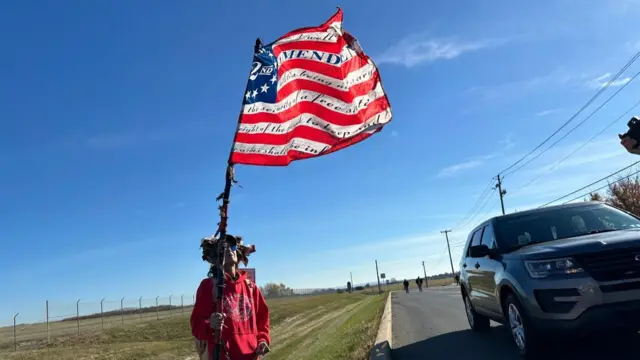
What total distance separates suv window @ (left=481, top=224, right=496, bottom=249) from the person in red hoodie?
3988mm

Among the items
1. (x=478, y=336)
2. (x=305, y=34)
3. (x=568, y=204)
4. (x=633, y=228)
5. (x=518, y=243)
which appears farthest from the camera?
(x=478, y=336)

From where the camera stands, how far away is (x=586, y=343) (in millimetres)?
6562

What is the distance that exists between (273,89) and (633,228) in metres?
4.82

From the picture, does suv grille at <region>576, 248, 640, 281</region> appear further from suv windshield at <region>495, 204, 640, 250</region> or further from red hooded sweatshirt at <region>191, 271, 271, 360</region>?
red hooded sweatshirt at <region>191, 271, 271, 360</region>

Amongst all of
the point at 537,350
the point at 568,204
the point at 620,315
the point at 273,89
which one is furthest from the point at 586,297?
the point at 273,89

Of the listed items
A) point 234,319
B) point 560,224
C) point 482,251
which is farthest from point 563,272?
point 234,319

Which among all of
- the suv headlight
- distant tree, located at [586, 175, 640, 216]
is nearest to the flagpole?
the suv headlight

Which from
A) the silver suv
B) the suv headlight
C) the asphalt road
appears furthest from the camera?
the asphalt road

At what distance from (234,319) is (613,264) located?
3872mm

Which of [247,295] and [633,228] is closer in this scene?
[247,295]

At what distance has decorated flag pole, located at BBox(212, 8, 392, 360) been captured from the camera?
471 centimetres

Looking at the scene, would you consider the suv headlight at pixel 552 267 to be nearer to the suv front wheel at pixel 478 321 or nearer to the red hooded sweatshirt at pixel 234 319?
the red hooded sweatshirt at pixel 234 319

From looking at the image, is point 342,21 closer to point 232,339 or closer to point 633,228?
point 232,339

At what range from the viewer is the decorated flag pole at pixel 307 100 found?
471cm
